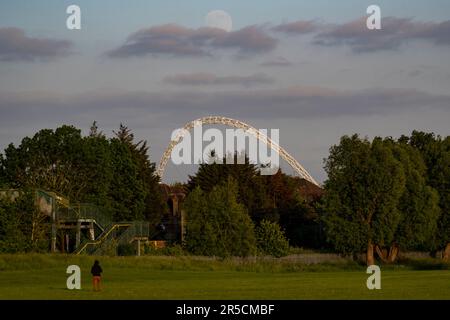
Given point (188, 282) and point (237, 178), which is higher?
point (237, 178)

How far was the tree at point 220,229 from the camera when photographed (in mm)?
97500

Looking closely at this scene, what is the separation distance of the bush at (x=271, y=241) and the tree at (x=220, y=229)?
115 inches

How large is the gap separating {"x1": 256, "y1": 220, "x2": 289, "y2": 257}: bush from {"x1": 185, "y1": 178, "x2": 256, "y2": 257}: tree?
291cm

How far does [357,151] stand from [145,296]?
5898 cm

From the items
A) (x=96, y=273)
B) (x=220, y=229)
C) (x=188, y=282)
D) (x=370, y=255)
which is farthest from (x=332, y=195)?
(x=96, y=273)

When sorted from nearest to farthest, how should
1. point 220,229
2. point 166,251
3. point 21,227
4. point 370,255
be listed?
point 21,227
point 166,251
point 220,229
point 370,255

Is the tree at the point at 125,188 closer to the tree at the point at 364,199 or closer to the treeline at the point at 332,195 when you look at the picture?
the treeline at the point at 332,195

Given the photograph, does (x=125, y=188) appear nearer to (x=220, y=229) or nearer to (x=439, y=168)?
(x=220, y=229)

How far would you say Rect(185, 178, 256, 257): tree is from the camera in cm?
9750

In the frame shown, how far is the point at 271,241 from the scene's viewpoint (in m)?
102

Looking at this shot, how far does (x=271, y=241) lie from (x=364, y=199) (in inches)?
380

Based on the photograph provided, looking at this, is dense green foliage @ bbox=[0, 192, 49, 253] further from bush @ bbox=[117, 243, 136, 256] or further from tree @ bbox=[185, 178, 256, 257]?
tree @ bbox=[185, 178, 256, 257]

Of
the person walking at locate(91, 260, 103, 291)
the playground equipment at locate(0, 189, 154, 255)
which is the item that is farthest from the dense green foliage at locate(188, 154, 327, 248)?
the person walking at locate(91, 260, 103, 291)

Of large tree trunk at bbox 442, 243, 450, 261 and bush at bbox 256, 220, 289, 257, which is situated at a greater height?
bush at bbox 256, 220, 289, 257
